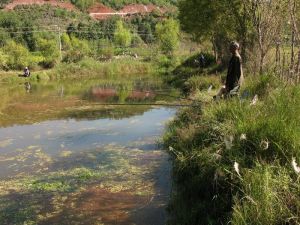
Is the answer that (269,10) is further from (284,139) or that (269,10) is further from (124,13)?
(124,13)

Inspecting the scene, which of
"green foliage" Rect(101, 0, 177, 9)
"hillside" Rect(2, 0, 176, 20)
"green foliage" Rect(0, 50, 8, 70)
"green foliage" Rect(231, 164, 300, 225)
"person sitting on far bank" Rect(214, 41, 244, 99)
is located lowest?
"green foliage" Rect(0, 50, 8, 70)

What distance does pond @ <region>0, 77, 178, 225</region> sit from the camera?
8562mm

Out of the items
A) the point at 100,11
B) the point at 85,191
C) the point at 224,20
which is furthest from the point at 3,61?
the point at 100,11

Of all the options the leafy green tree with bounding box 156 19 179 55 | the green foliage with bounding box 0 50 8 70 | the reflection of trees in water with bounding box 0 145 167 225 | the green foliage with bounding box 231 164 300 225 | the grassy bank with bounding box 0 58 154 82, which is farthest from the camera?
the leafy green tree with bounding box 156 19 179 55

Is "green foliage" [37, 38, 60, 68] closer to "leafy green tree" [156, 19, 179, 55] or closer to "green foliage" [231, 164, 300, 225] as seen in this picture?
"leafy green tree" [156, 19, 179, 55]

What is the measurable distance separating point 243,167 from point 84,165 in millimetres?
6272

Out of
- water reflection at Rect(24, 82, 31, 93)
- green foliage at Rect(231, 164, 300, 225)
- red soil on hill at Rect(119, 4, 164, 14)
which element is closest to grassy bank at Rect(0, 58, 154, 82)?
water reflection at Rect(24, 82, 31, 93)

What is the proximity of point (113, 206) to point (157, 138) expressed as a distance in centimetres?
556

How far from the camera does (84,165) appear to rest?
1172cm

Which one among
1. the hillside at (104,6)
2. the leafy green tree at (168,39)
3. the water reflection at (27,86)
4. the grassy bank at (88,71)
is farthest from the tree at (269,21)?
the hillside at (104,6)

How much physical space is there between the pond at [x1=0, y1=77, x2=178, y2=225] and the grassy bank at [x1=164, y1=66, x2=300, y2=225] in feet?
3.16

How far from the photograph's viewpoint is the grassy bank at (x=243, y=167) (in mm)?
5074

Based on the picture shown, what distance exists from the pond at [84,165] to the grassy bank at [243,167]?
964 mm

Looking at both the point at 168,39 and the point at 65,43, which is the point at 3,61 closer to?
the point at 65,43
